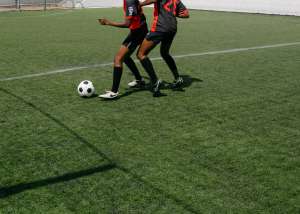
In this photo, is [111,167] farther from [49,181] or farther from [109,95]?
[109,95]

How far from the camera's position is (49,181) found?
4184mm

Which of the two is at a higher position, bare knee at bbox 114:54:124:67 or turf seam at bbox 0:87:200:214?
bare knee at bbox 114:54:124:67

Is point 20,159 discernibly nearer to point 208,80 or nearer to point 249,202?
point 249,202

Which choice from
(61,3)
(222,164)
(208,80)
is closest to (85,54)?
(208,80)

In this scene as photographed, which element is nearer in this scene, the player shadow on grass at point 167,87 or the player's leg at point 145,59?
the player's leg at point 145,59

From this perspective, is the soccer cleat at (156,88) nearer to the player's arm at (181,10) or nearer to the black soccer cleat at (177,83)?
the black soccer cleat at (177,83)

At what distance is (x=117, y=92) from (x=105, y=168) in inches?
116

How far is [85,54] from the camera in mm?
11945

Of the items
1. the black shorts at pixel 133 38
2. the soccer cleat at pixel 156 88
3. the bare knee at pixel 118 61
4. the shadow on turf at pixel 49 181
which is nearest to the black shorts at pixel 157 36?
the black shorts at pixel 133 38

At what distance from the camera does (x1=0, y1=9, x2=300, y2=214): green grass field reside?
3.89 meters

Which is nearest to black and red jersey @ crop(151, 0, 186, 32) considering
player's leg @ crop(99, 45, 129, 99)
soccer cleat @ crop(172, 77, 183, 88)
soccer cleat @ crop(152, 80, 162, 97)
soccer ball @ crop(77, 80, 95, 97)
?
player's leg @ crop(99, 45, 129, 99)

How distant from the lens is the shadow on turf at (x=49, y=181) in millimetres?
3951

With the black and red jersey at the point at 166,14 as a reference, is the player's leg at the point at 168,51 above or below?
below

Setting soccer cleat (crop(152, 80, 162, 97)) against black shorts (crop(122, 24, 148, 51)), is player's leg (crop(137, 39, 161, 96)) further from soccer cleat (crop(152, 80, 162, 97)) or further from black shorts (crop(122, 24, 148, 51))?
black shorts (crop(122, 24, 148, 51))
